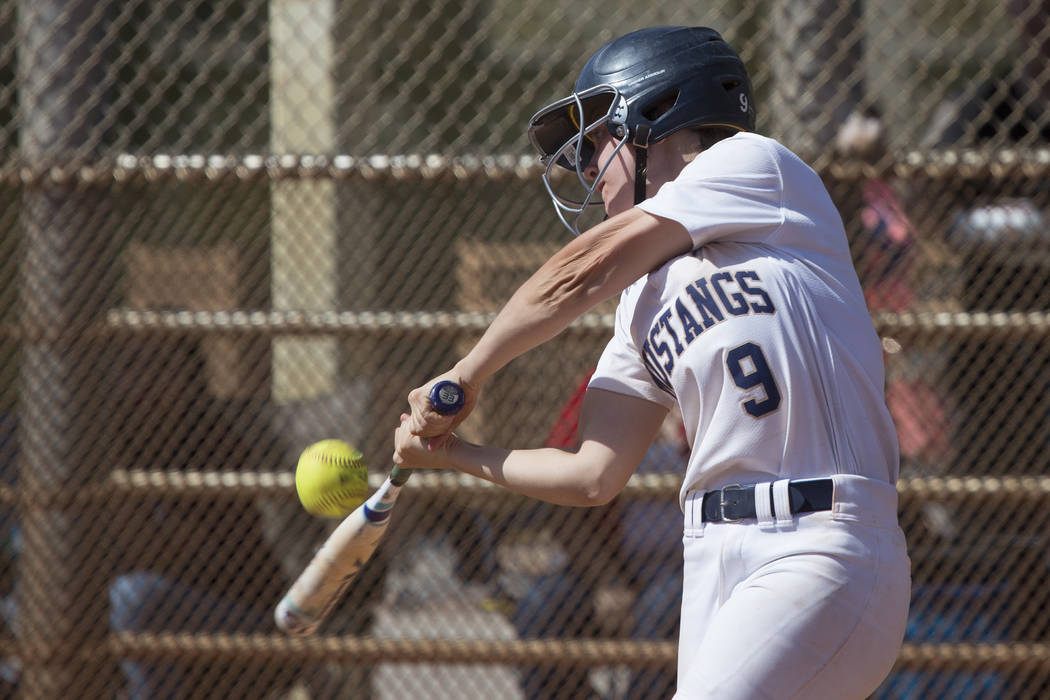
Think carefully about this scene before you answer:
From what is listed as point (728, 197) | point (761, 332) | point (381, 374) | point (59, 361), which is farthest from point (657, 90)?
point (59, 361)

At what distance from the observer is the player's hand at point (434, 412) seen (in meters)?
2.12

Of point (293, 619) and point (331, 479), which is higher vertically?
point (331, 479)

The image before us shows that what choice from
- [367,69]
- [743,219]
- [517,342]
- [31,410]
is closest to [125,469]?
[31,410]

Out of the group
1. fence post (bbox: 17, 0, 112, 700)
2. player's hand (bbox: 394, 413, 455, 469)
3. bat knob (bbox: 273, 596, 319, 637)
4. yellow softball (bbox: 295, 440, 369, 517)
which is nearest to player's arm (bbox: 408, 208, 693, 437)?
player's hand (bbox: 394, 413, 455, 469)

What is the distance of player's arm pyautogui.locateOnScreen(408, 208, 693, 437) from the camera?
1983mm

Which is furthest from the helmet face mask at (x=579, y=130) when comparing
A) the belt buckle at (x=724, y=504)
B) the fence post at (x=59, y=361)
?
the fence post at (x=59, y=361)

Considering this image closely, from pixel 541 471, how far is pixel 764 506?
50cm

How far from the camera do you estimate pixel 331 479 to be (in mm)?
2430

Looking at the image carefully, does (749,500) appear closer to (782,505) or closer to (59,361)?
(782,505)

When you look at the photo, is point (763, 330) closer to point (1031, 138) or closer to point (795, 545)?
point (795, 545)

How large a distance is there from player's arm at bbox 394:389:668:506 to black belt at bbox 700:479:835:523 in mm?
→ 258

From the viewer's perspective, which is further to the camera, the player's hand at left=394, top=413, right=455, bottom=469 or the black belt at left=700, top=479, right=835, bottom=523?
the player's hand at left=394, top=413, right=455, bottom=469

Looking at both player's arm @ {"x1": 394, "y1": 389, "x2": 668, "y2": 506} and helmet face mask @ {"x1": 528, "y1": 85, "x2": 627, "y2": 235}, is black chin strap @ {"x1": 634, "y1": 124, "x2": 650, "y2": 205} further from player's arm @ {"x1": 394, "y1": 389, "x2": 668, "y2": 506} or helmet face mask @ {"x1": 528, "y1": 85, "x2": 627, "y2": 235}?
player's arm @ {"x1": 394, "y1": 389, "x2": 668, "y2": 506}

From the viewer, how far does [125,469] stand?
3918mm
